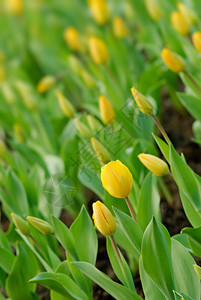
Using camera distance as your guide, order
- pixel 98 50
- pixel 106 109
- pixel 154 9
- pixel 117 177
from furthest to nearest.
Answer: pixel 154 9
pixel 98 50
pixel 106 109
pixel 117 177

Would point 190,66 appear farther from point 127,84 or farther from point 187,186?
point 187,186

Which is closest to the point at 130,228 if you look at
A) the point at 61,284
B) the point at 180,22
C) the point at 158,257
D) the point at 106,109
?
the point at 158,257

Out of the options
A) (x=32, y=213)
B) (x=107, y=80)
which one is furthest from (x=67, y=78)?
(x=32, y=213)

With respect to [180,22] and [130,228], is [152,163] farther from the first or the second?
[180,22]

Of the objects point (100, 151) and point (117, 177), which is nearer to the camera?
point (117, 177)

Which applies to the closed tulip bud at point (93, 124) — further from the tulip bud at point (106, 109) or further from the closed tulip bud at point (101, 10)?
the closed tulip bud at point (101, 10)

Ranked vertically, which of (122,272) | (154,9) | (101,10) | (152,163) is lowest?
(122,272)

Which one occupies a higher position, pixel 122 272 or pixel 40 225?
pixel 40 225

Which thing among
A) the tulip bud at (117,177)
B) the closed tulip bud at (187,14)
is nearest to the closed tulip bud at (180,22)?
the closed tulip bud at (187,14)
